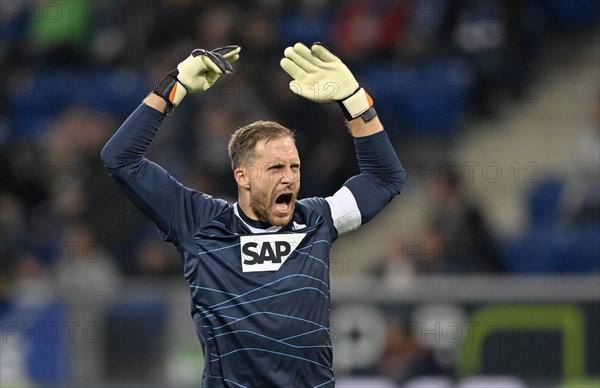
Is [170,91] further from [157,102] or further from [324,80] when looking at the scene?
[324,80]

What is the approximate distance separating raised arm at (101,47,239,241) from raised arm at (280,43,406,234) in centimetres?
35

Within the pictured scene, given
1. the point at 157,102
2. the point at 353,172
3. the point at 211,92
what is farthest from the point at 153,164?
the point at 211,92

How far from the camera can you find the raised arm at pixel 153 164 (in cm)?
454

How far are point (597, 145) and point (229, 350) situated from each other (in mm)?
6608

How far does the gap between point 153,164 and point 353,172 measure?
6.48 m

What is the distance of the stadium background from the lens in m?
8.54

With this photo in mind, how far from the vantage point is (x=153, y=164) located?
15.1 feet

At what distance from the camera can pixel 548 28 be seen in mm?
12664

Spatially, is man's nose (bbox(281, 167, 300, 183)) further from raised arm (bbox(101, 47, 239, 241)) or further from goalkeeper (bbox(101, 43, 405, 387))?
raised arm (bbox(101, 47, 239, 241))

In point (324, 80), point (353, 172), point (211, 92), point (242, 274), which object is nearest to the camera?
point (242, 274)

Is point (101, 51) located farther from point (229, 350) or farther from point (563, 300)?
point (229, 350)

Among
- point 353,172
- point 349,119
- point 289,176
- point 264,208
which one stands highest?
point 353,172

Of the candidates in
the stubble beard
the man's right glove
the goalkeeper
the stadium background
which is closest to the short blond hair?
the goalkeeper

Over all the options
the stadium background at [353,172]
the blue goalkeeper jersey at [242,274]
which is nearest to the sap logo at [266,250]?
the blue goalkeeper jersey at [242,274]
